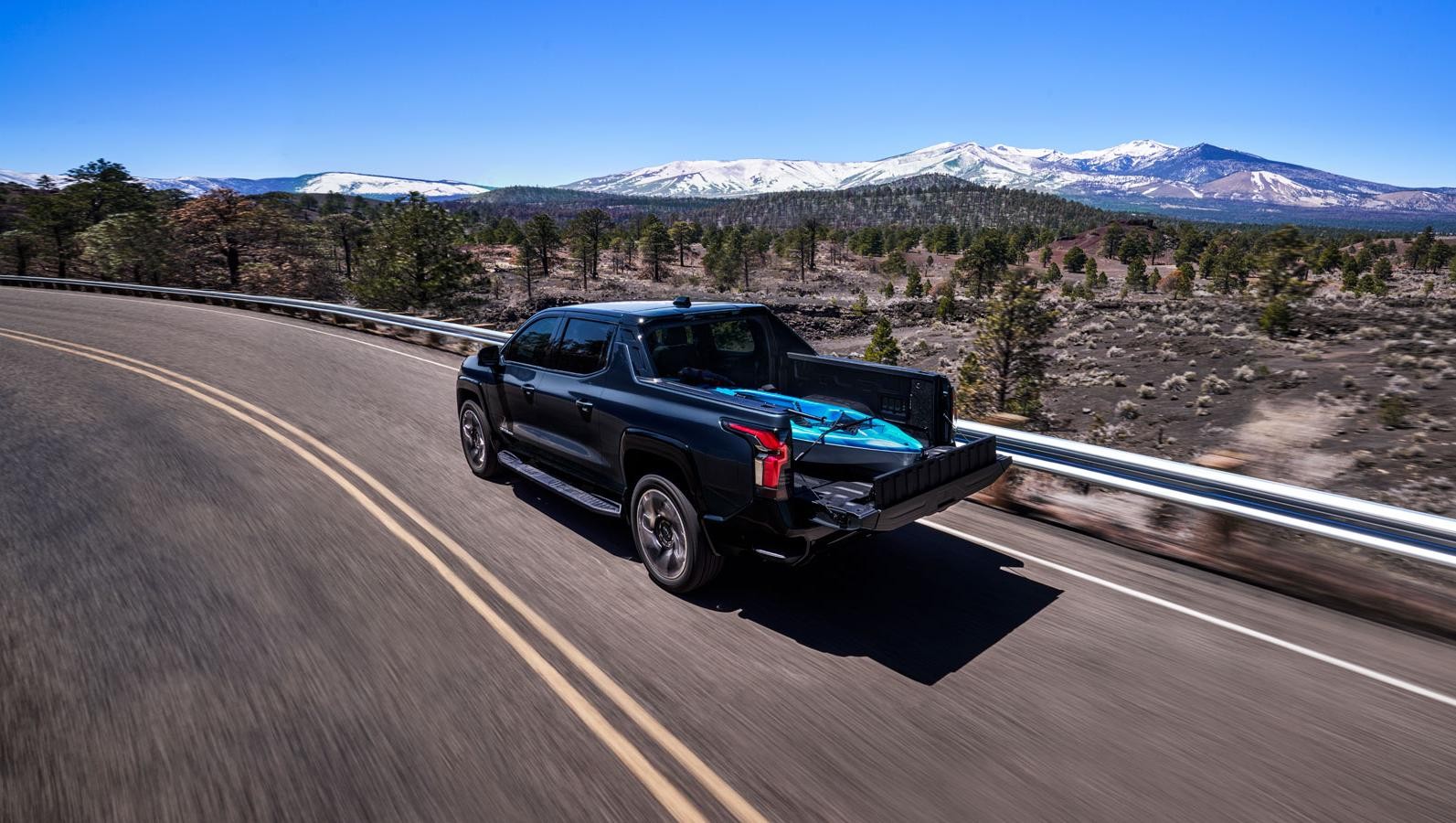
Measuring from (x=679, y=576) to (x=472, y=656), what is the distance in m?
1.42

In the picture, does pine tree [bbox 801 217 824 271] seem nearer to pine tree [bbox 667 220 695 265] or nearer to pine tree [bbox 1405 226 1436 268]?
pine tree [bbox 667 220 695 265]

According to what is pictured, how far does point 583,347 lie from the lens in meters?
6.02

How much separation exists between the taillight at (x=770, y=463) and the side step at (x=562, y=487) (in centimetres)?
145

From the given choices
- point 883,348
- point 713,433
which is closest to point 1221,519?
point 713,433

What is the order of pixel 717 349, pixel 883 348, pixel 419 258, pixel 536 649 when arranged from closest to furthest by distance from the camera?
pixel 536 649, pixel 717 349, pixel 419 258, pixel 883 348

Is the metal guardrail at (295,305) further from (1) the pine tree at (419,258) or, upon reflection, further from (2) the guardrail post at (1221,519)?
(1) the pine tree at (419,258)

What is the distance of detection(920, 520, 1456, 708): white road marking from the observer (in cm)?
396

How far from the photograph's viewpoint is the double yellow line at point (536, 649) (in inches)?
125

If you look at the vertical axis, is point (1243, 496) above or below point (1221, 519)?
above

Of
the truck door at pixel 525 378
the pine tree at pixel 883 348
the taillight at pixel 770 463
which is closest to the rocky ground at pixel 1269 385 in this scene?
the pine tree at pixel 883 348

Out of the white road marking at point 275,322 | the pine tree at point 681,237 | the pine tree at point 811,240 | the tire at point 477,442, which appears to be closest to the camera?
the tire at point 477,442

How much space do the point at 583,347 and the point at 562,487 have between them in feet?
3.84

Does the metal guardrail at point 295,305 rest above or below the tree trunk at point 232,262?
below

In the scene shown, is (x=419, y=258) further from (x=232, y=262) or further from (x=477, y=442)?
(x=477, y=442)
